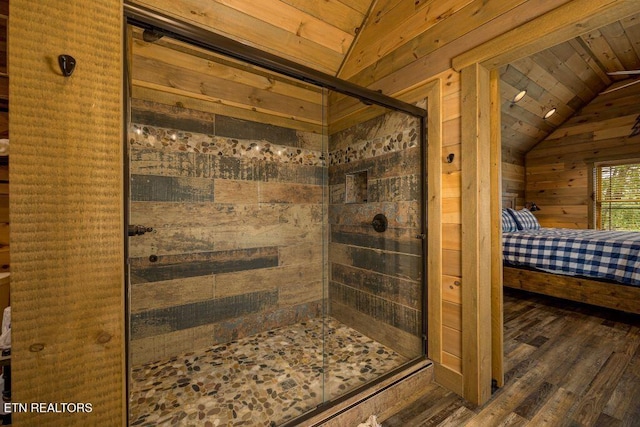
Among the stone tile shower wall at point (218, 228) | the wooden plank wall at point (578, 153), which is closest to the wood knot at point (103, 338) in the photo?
the stone tile shower wall at point (218, 228)

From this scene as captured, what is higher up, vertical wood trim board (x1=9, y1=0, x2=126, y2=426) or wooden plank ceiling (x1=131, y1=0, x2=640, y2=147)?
wooden plank ceiling (x1=131, y1=0, x2=640, y2=147)

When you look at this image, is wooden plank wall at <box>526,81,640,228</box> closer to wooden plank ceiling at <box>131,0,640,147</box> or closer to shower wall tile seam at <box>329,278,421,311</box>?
wooden plank ceiling at <box>131,0,640,147</box>

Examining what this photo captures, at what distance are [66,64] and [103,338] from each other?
2.16 feet

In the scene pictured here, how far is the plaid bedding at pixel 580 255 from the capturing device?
2.55 m

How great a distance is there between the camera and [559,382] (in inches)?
Answer: 65.7

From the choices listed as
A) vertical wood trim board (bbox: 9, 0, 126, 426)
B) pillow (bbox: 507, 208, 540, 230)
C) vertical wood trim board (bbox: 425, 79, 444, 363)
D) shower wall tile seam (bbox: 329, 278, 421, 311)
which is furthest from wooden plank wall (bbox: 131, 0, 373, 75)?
pillow (bbox: 507, 208, 540, 230)

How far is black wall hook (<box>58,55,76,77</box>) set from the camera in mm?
613

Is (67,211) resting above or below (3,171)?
below

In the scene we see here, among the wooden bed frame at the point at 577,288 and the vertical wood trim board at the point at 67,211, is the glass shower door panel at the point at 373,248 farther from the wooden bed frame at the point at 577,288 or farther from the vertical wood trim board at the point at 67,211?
the wooden bed frame at the point at 577,288

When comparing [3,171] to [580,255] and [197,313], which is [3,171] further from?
[580,255]

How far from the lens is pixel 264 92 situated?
2.21m

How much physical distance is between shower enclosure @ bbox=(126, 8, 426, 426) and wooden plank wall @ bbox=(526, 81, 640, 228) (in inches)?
189

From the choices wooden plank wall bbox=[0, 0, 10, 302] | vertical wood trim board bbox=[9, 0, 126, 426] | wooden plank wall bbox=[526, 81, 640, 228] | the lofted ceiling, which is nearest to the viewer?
vertical wood trim board bbox=[9, 0, 126, 426]

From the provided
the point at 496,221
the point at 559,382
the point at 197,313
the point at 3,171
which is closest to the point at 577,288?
the point at 559,382
